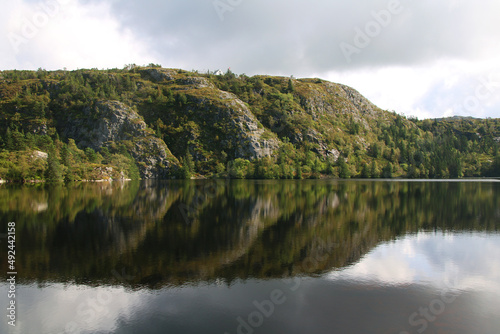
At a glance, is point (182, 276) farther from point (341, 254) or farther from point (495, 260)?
point (495, 260)

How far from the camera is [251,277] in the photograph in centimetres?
1877

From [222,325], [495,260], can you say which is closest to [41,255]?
[222,325]

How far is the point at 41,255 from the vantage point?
2259cm

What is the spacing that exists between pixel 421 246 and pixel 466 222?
54.5 feet

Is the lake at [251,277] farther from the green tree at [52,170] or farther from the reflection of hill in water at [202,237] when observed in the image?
the green tree at [52,170]

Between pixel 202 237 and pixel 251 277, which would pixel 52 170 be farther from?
pixel 251 277

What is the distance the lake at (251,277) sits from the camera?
13789mm

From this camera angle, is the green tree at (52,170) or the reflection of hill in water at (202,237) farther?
the green tree at (52,170)
